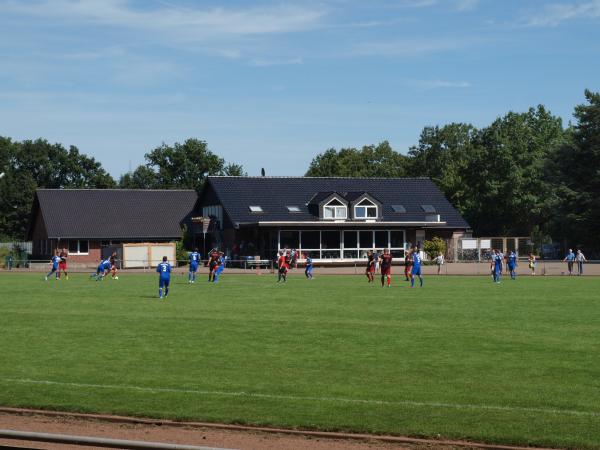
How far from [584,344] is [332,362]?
5630 mm

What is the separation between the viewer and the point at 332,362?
17.8 m

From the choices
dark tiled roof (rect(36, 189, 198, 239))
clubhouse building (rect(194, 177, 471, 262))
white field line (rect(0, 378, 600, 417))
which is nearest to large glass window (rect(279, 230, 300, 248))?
clubhouse building (rect(194, 177, 471, 262))

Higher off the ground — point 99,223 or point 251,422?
point 99,223

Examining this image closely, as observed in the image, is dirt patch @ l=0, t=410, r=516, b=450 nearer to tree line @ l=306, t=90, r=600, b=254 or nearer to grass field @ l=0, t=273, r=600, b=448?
grass field @ l=0, t=273, r=600, b=448

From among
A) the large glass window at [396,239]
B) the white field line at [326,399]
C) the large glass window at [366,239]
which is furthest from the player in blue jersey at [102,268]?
the white field line at [326,399]

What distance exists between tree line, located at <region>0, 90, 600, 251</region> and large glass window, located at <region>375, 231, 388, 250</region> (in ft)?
52.1

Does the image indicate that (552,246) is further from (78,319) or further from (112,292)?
(78,319)

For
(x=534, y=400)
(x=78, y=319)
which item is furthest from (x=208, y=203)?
(x=534, y=400)

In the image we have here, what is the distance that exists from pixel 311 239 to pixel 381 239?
5.85 meters

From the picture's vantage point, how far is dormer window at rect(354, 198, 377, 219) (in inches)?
2916

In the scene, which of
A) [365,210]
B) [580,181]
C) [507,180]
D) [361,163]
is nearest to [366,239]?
[365,210]

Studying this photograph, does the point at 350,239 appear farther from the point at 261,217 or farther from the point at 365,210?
the point at 261,217

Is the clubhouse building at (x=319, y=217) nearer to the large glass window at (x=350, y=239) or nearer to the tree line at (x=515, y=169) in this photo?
the large glass window at (x=350, y=239)

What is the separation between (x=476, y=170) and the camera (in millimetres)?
101312
